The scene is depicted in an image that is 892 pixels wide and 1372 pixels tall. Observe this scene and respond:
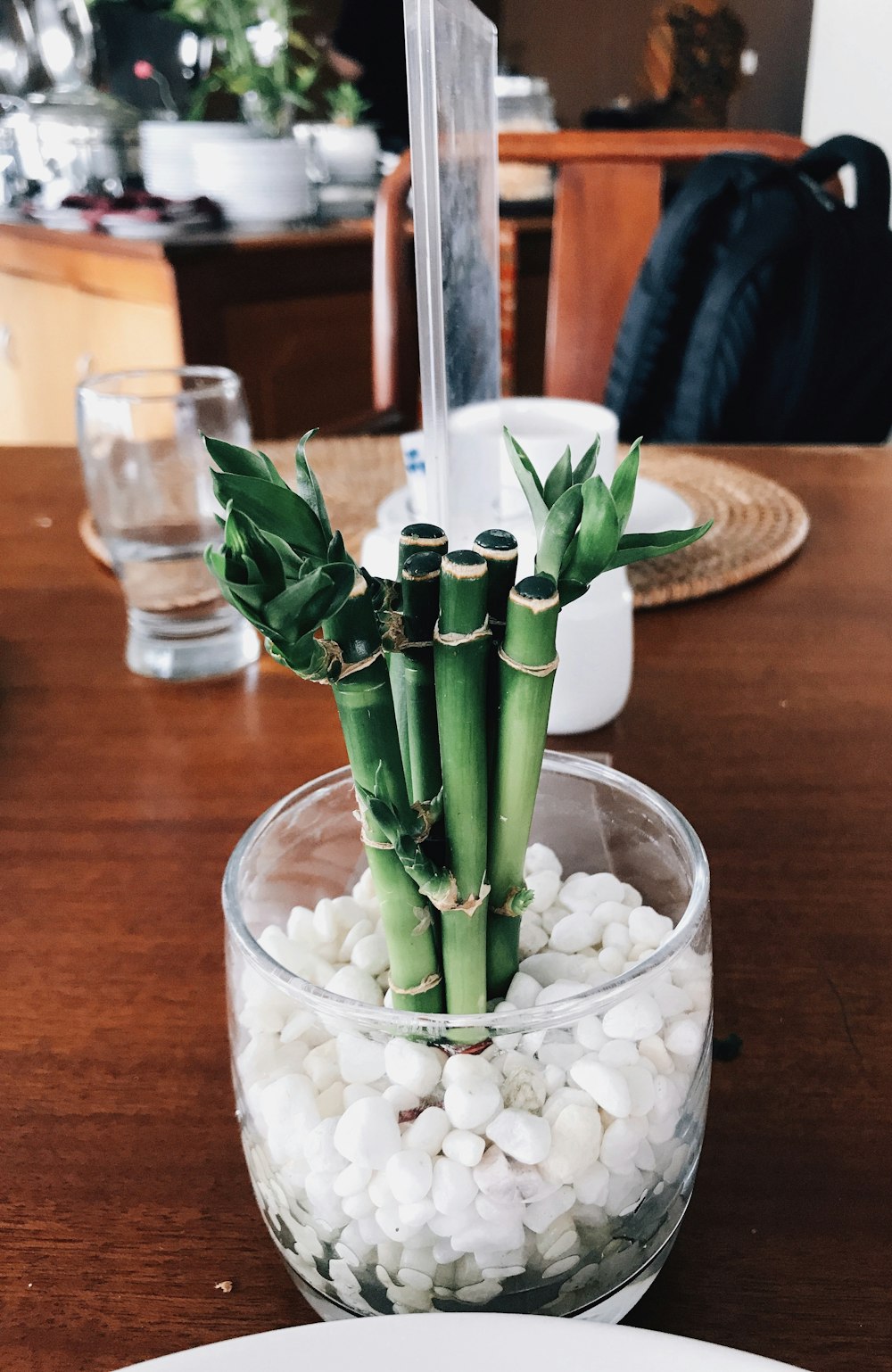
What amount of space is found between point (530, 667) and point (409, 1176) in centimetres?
9

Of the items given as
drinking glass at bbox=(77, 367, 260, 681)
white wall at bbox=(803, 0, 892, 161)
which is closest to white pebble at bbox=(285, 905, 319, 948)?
drinking glass at bbox=(77, 367, 260, 681)

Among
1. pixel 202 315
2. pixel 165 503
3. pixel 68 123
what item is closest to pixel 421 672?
pixel 165 503

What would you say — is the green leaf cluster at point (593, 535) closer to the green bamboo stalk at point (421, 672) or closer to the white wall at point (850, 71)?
the green bamboo stalk at point (421, 672)

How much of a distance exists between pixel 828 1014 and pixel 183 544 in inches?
14.8

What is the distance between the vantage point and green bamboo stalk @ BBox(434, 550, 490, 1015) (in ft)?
0.63

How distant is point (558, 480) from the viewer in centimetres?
22

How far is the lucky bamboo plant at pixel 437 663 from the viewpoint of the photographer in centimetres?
18

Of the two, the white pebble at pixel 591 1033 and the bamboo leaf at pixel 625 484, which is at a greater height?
the bamboo leaf at pixel 625 484

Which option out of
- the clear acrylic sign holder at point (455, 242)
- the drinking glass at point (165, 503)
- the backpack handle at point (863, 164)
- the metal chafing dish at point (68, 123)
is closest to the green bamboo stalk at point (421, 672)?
the clear acrylic sign holder at point (455, 242)

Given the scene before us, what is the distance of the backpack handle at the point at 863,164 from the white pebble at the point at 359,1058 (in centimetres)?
116

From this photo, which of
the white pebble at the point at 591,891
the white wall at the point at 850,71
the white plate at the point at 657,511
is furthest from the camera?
the white wall at the point at 850,71

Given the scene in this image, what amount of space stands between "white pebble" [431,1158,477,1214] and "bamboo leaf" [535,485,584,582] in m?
0.11

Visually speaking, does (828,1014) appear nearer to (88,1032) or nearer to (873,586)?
(88,1032)

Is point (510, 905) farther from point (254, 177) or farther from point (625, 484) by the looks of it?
point (254, 177)
